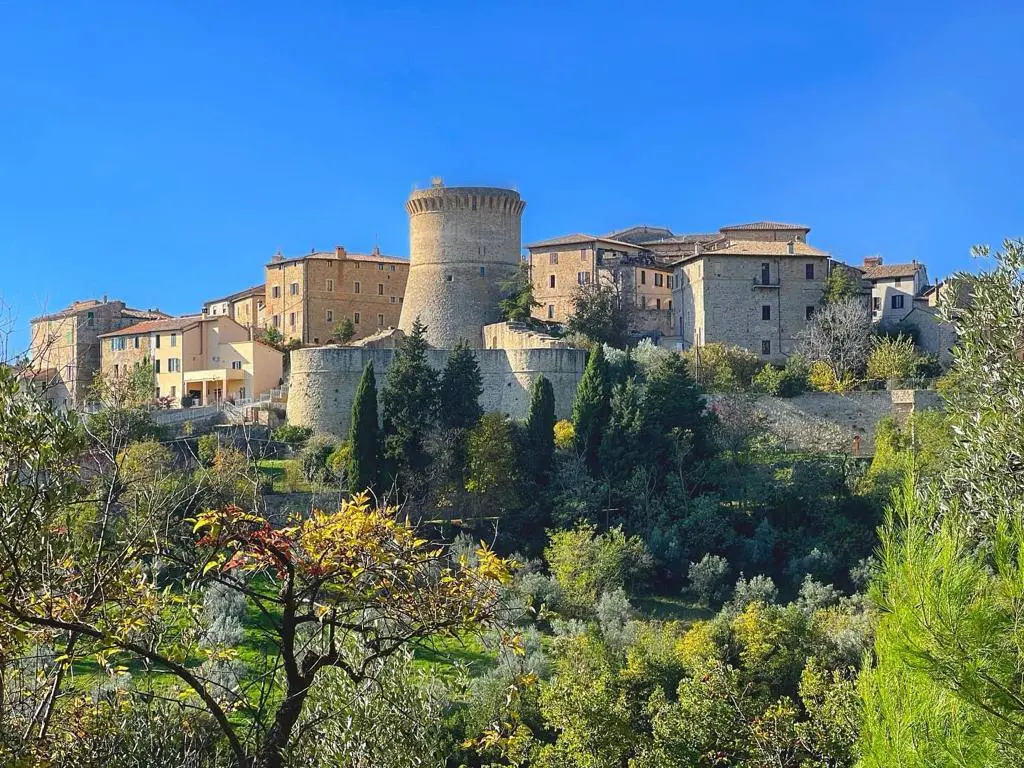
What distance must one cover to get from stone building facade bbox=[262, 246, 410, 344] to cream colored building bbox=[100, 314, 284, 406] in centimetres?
373

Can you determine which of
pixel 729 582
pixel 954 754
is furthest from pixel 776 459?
pixel 954 754

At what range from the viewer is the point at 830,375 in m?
42.8

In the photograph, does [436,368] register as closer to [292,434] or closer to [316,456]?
[292,434]

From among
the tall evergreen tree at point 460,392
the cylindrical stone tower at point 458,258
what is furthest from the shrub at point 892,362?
the cylindrical stone tower at point 458,258

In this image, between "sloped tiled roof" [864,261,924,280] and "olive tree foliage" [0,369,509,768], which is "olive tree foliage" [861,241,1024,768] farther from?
"sloped tiled roof" [864,261,924,280]

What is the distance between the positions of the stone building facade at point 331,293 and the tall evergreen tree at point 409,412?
16.0 meters

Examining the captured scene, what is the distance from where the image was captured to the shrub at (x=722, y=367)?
42.1 metres

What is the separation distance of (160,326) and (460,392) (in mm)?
19417

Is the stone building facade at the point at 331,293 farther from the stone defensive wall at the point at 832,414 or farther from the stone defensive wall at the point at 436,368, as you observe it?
the stone defensive wall at the point at 832,414

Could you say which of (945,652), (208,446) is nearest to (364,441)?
(208,446)

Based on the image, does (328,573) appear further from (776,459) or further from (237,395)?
(237,395)

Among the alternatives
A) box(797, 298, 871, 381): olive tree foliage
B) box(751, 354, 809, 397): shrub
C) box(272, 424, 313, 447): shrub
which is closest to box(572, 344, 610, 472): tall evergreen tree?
box(751, 354, 809, 397): shrub

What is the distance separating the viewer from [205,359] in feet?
166

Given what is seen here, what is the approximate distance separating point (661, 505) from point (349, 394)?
39.3ft
